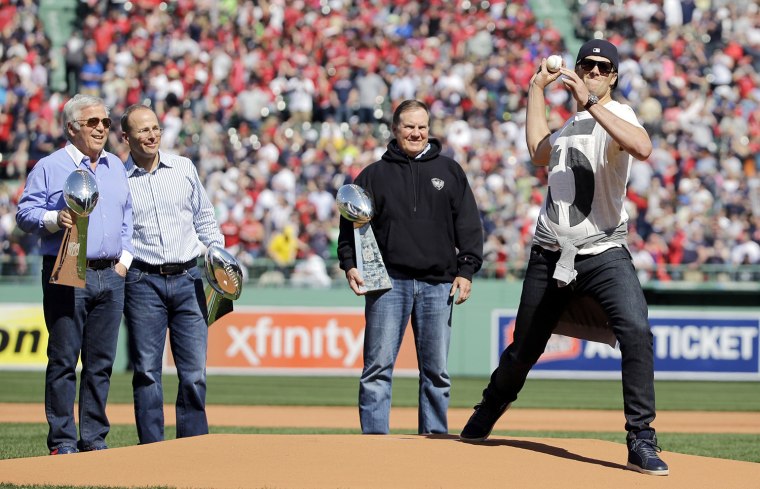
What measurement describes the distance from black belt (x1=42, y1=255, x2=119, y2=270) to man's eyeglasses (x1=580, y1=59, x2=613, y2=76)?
3.28 meters

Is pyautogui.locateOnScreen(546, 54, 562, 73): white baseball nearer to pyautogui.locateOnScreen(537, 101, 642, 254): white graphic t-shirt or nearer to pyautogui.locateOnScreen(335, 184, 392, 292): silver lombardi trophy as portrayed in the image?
pyautogui.locateOnScreen(537, 101, 642, 254): white graphic t-shirt

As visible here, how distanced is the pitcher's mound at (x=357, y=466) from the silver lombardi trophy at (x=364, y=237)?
52.5 inches

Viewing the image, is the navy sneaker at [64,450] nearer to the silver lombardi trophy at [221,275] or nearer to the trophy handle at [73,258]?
the trophy handle at [73,258]

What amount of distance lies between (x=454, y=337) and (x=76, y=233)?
11.5m

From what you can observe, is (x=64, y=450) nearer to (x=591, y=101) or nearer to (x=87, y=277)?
(x=87, y=277)

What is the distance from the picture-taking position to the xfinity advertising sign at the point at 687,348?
18438 millimetres

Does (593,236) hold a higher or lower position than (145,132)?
lower

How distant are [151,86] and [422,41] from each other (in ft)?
18.1

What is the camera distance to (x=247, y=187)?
852 inches

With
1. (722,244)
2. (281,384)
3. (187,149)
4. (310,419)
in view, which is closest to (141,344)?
(310,419)

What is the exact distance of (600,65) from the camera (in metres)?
6.80

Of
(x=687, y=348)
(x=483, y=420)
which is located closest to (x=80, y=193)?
(x=483, y=420)

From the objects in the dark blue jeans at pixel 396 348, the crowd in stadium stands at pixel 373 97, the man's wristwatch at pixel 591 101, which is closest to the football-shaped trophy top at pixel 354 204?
the dark blue jeans at pixel 396 348

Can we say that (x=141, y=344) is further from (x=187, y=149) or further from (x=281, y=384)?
(x=187, y=149)
